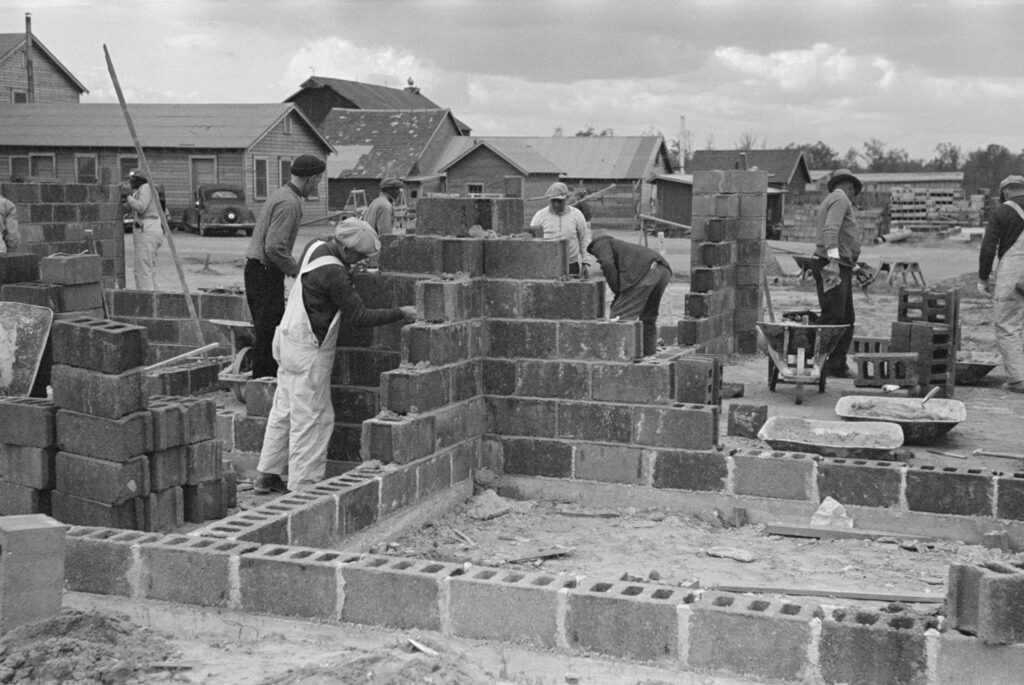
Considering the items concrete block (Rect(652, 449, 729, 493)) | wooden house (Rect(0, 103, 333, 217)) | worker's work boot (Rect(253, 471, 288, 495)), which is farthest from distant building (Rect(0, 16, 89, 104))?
concrete block (Rect(652, 449, 729, 493))

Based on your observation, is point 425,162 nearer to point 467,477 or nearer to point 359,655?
point 467,477

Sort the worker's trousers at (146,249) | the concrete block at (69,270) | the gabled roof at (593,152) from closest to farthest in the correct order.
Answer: the concrete block at (69,270) < the worker's trousers at (146,249) < the gabled roof at (593,152)

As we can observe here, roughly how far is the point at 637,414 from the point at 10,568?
13.6 feet

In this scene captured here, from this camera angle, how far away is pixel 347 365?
8.34 meters

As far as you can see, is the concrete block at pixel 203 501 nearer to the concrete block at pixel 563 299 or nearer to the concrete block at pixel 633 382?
the concrete block at pixel 563 299

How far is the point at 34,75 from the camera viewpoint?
52.7m

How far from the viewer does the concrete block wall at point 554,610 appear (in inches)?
181

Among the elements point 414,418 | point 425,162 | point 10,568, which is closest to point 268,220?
point 414,418

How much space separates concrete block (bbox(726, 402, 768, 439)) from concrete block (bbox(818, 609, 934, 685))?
15.0ft

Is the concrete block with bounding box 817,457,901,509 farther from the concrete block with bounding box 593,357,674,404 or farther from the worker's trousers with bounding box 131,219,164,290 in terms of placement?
the worker's trousers with bounding box 131,219,164,290

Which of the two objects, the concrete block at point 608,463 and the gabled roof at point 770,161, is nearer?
the concrete block at point 608,463

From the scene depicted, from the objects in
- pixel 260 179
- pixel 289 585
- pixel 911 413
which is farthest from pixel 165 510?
pixel 260 179

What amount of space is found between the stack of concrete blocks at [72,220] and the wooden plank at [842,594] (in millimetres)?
11404

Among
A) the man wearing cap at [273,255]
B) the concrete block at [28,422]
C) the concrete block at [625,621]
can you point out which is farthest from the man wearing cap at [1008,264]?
the concrete block at [28,422]
